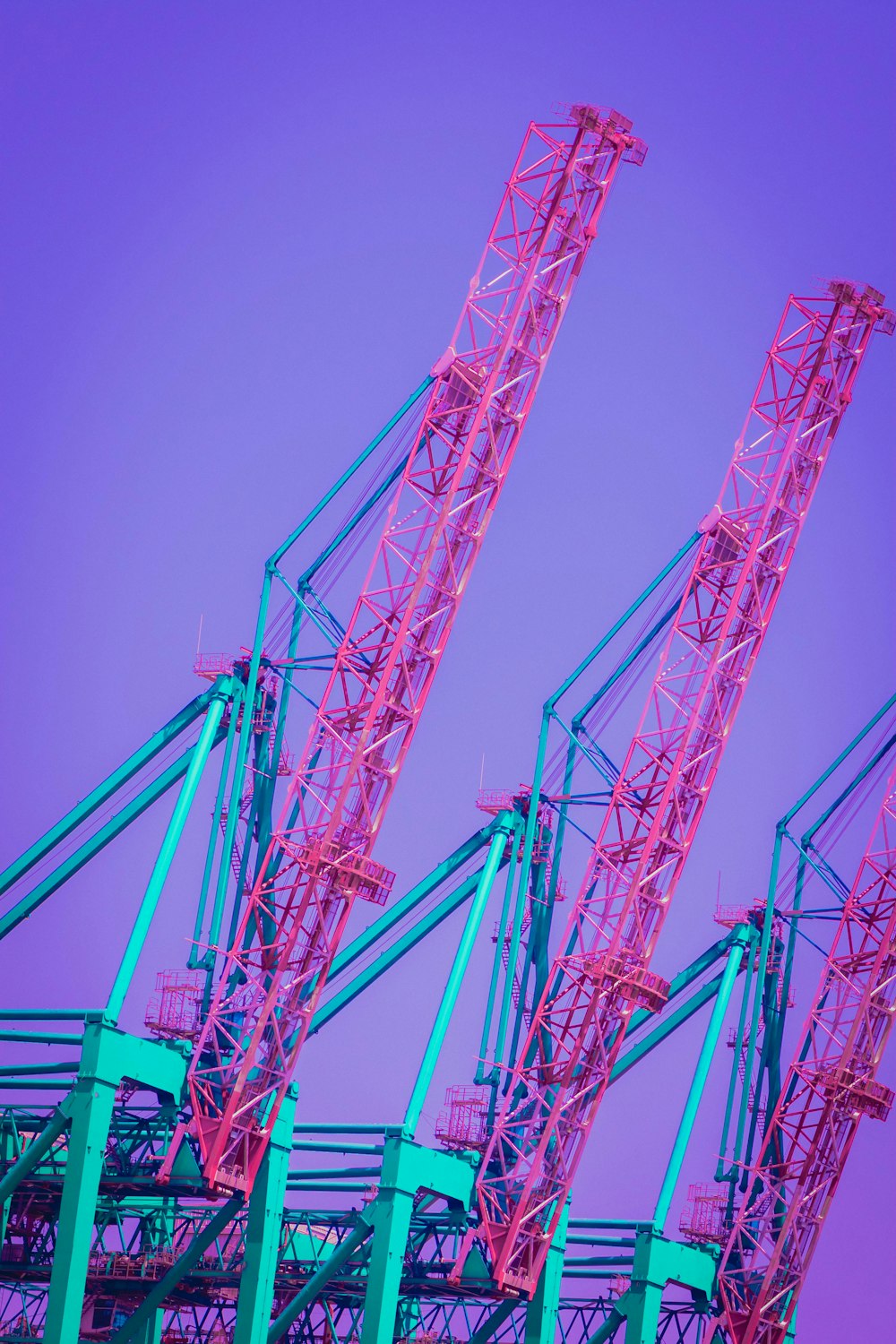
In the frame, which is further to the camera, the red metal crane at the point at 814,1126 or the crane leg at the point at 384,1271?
the red metal crane at the point at 814,1126

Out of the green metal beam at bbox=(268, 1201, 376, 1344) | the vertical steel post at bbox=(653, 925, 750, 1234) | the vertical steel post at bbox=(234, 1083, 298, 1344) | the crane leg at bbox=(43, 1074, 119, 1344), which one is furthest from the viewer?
the vertical steel post at bbox=(653, 925, 750, 1234)

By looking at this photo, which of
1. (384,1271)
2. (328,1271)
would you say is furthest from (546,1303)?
(384,1271)

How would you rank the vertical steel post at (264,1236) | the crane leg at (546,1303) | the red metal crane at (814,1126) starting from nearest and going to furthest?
the vertical steel post at (264,1236)
the crane leg at (546,1303)
the red metal crane at (814,1126)

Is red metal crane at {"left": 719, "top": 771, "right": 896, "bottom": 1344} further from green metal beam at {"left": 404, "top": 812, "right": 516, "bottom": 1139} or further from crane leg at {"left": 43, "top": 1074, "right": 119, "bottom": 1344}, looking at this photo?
crane leg at {"left": 43, "top": 1074, "right": 119, "bottom": 1344}

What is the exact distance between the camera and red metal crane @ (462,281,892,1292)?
70438 mm

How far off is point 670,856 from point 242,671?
15817mm

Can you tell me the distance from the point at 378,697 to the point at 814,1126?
2635cm

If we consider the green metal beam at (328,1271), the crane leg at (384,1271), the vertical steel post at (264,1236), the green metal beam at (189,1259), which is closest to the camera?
the vertical steel post at (264,1236)

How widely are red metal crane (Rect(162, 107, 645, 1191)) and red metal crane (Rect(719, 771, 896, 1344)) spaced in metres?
20.9

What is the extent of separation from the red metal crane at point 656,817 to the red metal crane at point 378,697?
859 centimetres

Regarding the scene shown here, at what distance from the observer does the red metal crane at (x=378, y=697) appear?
64.8m

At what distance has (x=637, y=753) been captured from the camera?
3740 inches

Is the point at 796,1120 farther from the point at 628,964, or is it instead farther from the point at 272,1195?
the point at 272,1195

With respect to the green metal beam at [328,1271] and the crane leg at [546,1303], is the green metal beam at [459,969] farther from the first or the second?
the crane leg at [546,1303]
